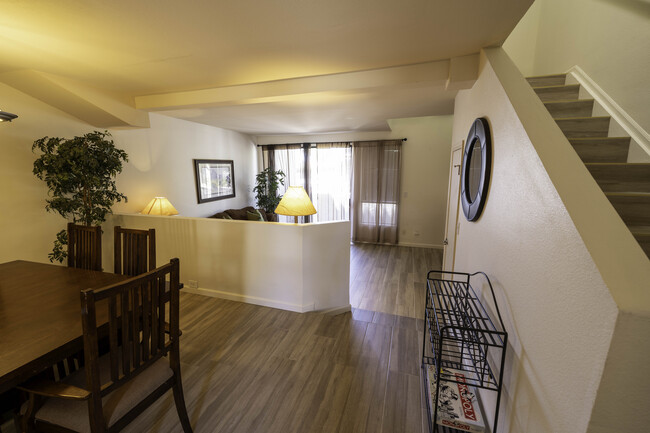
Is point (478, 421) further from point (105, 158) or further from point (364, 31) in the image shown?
point (105, 158)

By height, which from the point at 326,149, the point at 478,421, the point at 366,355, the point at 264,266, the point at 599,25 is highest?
the point at 599,25

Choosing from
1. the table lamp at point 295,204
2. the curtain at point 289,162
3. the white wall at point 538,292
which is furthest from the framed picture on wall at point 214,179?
the white wall at point 538,292

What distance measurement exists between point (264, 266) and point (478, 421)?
2.18 meters

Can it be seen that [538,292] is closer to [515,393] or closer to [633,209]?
[515,393]

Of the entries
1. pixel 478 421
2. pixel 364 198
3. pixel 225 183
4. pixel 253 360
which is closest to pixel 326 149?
pixel 364 198

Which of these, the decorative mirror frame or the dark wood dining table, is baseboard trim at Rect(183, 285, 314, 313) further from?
the decorative mirror frame

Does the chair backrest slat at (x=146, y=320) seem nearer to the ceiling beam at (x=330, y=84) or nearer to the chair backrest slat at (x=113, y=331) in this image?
the chair backrest slat at (x=113, y=331)

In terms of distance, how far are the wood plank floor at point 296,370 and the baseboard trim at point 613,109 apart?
7.12 feet

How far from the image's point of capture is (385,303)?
10.5 ft

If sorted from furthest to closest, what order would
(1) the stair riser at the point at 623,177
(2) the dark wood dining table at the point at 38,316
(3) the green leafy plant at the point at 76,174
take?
(3) the green leafy plant at the point at 76,174
(1) the stair riser at the point at 623,177
(2) the dark wood dining table at the point at 38,316

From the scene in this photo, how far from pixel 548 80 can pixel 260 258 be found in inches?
135

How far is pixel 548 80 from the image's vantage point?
256 centimetres

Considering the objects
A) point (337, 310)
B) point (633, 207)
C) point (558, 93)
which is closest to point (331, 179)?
point (337, 310)

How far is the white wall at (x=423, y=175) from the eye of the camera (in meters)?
5.21
